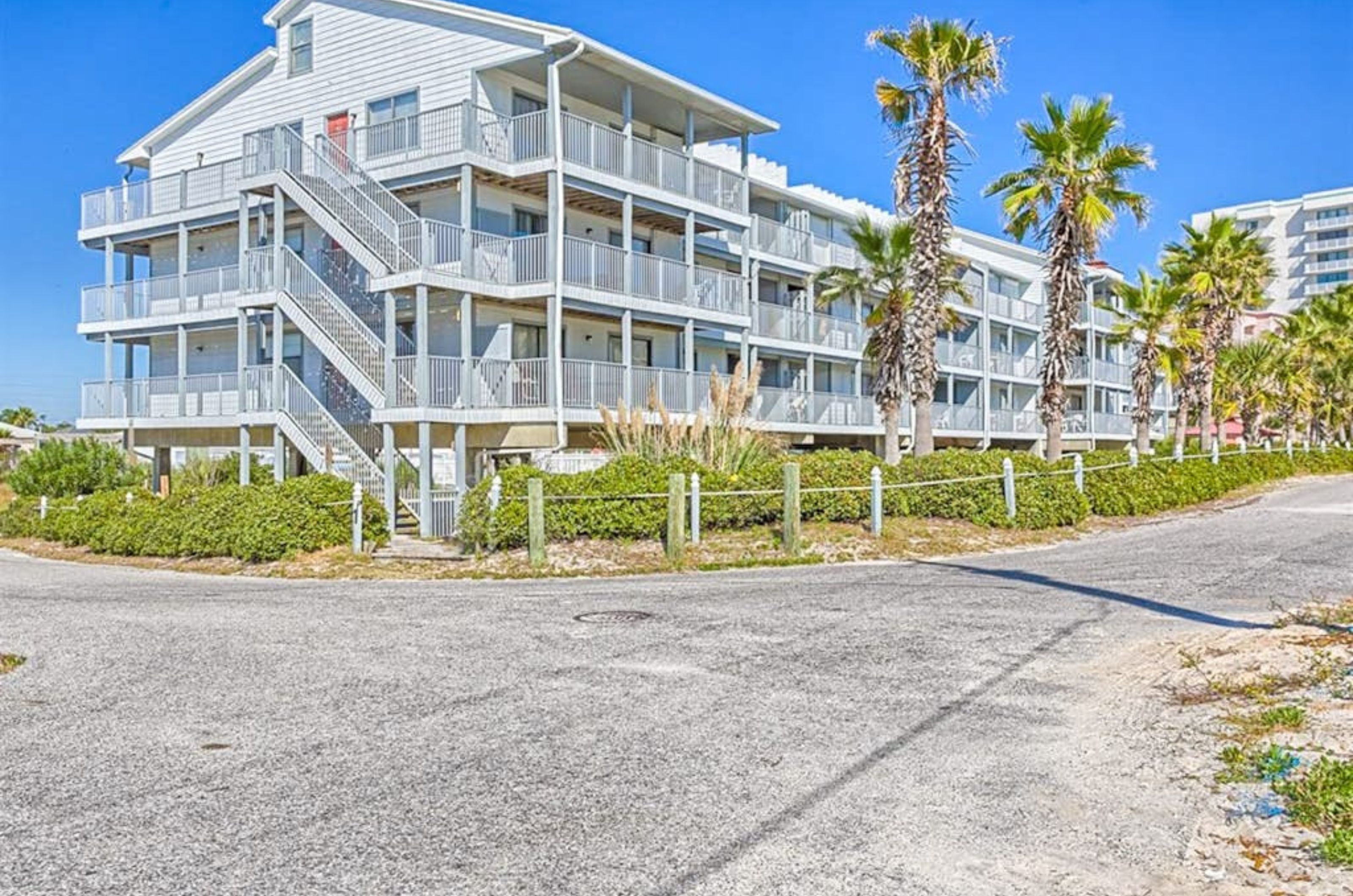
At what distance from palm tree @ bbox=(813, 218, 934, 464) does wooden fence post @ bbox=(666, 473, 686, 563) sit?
9.97 metres

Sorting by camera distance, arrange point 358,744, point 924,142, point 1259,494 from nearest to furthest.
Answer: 1. point 358,744
2. point 924,142
3. point 1259,494

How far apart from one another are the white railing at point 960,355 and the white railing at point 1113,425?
7.98 metres

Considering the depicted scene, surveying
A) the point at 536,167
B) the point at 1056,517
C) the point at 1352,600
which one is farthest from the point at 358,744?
the point at 536,167

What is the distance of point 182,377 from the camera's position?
2781cm

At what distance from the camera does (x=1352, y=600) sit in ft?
36.4

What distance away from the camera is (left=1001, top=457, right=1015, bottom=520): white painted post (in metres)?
19.4

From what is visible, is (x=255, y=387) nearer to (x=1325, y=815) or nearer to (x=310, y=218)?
(x=310, y=218)

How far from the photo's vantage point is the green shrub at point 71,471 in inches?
1115

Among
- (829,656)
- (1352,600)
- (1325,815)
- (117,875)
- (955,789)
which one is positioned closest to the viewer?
(117,875)

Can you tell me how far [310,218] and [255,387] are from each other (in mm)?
4019

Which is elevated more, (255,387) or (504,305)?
(504,305)

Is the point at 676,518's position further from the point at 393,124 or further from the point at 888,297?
the point at 888,297

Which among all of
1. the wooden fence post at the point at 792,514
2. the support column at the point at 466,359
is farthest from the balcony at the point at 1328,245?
the wooden fence post at the point at 792,514

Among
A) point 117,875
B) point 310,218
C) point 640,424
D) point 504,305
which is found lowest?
point 117,875
